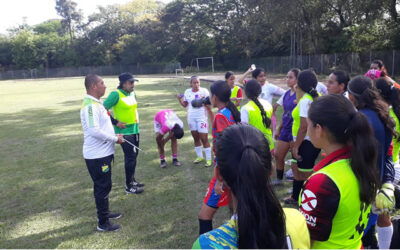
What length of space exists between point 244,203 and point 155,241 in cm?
282

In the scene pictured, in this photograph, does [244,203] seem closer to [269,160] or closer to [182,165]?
[269,160]

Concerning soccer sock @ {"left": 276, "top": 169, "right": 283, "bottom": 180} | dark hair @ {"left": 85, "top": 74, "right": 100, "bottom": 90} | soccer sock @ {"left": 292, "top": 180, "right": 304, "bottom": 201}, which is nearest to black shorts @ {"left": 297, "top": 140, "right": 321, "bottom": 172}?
soccer sock @ {"left": 292, "top": 180, "right": 304, "bottom": 201}

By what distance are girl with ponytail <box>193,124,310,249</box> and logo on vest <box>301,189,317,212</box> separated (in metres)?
0.26

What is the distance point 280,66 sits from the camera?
38625 millimetres

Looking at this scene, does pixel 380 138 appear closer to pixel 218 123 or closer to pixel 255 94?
pixel 218 123

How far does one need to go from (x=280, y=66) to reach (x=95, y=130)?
37633 mm

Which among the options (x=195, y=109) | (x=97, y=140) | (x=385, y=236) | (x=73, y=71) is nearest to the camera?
(x=385, y=236)

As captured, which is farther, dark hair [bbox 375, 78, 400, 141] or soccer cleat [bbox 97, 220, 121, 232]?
soccer cleat [bbox 97, 220, 121, 232]

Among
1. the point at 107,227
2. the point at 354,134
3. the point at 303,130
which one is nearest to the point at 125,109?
the point at 107,227

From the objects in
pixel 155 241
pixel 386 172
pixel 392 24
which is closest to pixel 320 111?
pixel 386 172

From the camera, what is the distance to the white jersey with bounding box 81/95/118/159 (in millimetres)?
3793

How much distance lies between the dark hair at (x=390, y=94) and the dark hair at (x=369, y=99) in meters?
0.50

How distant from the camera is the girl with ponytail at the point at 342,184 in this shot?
5.42 ft

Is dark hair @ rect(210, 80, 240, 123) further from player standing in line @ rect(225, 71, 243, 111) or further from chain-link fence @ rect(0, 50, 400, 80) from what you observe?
chain-link fence @ rect(0, 50, 400, 80)
